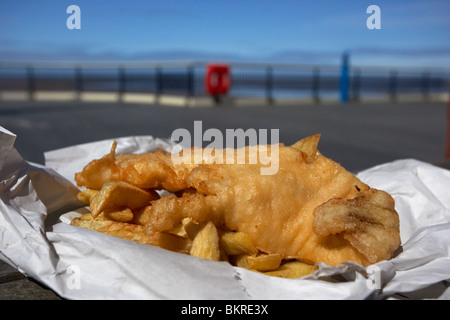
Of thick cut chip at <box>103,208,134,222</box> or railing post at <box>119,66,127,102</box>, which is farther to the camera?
railing post at <box>119,66,127,102</box>

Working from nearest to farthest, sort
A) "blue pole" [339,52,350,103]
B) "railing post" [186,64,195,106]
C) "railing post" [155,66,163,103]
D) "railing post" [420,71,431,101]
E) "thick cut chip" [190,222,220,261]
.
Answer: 1. "thick cut chip" [190,222,220,261]
2. "railing post" [186,64,195,106]
3. "railing post" [155,66,163,103]
4. "blue pole" [339,52,350,103]
5. "railing post" [420,71,431,101]

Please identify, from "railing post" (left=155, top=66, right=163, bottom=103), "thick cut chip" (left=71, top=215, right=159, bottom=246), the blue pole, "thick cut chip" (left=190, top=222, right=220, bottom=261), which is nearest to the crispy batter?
"thick cut chip" (left=190, top=222, right=220, bottom=261)

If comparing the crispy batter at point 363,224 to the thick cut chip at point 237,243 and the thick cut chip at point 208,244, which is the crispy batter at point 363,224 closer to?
the thick cut chip at point 237,243

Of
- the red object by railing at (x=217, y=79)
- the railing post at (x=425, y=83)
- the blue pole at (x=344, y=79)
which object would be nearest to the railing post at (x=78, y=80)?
the red object by railing at (x=217, y=79)

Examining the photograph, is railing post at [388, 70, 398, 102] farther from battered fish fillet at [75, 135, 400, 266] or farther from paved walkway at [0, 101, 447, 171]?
battered fish fillet at [75, 135, 400, 266]

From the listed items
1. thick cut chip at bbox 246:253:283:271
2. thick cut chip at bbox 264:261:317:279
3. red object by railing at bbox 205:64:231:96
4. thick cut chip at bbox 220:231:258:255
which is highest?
red object by railing at bbox 205:64:231:96
